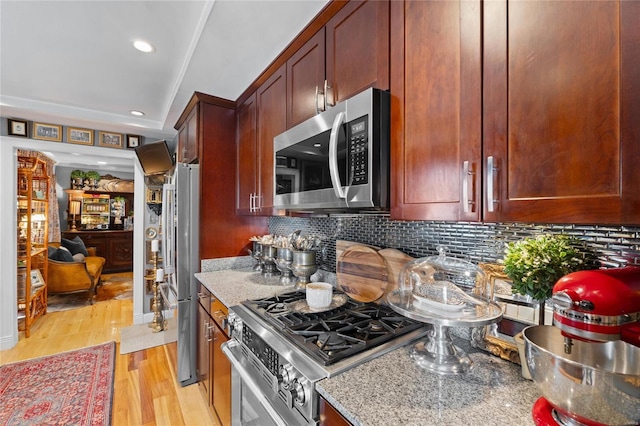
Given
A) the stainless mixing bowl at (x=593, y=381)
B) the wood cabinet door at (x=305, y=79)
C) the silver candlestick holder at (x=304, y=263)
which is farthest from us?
the silver candlestick holder at (x=304, y=263)

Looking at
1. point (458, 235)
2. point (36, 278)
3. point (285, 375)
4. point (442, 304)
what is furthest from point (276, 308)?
point (36, 278)

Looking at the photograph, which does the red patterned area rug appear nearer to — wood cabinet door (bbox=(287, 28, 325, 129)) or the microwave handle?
the microwave handle

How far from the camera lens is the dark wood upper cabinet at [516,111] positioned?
0.58 metres

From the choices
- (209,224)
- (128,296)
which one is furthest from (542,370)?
(128,296)

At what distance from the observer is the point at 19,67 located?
217 cm

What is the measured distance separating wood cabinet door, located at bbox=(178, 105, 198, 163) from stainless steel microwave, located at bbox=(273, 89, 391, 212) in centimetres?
134

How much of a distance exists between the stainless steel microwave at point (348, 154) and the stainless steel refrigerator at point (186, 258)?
119cm

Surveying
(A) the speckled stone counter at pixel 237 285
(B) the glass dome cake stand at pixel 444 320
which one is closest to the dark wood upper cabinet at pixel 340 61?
(B) the glass dome cake stand at pixel 444 320

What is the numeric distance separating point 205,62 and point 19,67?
152 centimetres

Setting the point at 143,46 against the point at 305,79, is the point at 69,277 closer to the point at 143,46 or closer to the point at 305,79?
the point at 143,46

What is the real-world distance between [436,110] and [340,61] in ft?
2.02

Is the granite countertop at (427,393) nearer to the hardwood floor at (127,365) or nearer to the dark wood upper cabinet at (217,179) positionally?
the hardwood floor at (127,365)

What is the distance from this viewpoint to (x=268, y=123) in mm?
1945

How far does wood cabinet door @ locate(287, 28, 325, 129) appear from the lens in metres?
1.46
